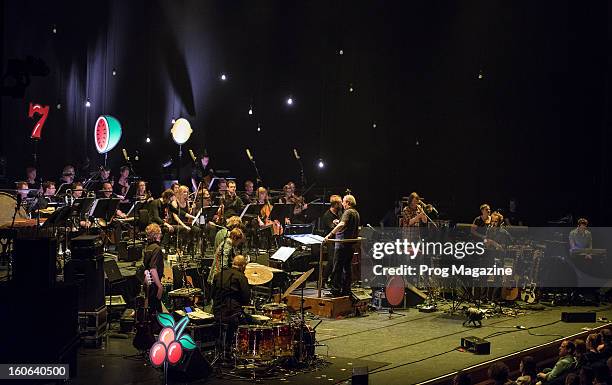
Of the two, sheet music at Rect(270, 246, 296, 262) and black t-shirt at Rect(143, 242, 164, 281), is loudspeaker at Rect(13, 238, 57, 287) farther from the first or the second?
sheet music at Rect(270, 246, 296, 262)


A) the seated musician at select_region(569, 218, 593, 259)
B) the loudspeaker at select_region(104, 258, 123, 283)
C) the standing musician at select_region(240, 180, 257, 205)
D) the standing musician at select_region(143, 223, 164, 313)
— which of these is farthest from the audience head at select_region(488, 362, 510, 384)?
the standing musician at select_region(240, 180, 257, 205)

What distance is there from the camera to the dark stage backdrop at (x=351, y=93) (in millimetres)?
18594

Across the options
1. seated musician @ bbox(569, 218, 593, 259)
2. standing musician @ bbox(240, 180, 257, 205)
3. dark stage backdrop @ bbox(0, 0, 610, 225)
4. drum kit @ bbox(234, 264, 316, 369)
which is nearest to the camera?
drum kit @ bbox(234, 264, 316, 369)

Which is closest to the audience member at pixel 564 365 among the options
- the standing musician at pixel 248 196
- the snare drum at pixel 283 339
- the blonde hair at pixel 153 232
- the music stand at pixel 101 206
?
the snare drum at pixel 283 339

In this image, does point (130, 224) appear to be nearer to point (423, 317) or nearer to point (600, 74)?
point (423, 317)

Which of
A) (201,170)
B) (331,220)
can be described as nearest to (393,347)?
(331,220)

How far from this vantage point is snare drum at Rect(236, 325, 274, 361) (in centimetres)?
1030

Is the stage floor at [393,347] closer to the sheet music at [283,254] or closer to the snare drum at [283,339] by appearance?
the snare drum at [283,339]

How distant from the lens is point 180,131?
23.8 metres

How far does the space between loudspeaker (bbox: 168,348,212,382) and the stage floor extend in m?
0.11

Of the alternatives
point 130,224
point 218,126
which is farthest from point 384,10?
point 130,224

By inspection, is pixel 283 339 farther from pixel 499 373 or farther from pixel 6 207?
pixel 6 207

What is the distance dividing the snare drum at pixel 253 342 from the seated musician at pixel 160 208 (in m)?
6.78

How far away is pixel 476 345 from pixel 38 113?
1411cm
